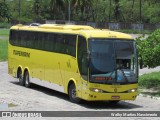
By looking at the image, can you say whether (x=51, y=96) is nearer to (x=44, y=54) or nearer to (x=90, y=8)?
(x=44, y=54)

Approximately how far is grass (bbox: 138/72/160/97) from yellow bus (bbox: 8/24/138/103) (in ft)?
14.4

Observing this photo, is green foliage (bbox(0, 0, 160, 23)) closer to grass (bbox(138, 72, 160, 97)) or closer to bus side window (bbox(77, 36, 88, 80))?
grass (bbox(138, 72, 160, 97))

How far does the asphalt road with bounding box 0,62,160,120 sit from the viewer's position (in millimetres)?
17062

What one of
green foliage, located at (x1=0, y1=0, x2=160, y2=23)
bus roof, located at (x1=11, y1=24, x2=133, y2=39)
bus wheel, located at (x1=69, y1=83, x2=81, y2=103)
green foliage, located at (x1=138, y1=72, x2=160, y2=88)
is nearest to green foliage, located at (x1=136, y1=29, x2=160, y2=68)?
green foliage, located at (x1=138, y1=72, x2=160, y2=88)

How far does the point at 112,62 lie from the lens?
18047 mm

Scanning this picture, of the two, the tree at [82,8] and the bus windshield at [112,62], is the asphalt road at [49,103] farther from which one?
the tree at [82,8]

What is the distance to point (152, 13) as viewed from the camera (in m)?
121

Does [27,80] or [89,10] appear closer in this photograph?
[27,80]

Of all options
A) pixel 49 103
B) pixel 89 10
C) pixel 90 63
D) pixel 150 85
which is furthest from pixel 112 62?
pixel 89 10

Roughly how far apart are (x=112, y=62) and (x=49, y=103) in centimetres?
284

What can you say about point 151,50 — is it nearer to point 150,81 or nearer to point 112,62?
point 150,81

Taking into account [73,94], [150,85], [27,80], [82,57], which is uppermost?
[82,57]

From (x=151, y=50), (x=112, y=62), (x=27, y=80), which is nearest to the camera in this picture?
(x=112, y=62)

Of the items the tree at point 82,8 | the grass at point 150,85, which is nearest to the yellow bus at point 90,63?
the grass at point 150,85
